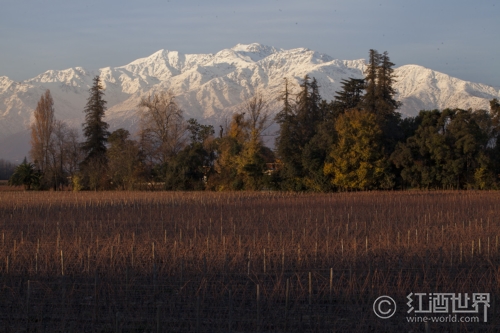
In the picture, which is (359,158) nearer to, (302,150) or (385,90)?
(302,150)

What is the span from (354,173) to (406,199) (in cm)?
824

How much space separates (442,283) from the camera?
33.9ft

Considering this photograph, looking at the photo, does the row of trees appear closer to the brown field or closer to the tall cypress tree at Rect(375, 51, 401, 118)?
the tall cypress tree at Rect(375, 51, 401, 118)

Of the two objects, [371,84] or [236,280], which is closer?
[236,280]

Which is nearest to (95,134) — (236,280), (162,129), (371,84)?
(162,129)

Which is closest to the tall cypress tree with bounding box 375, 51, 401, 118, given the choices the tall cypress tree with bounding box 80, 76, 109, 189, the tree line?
the tree line

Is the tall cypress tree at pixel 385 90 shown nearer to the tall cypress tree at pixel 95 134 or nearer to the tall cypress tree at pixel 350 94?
the tall cypress tree at pixel 350 94

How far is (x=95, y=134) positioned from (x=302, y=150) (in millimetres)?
26664

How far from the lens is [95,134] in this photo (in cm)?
5944

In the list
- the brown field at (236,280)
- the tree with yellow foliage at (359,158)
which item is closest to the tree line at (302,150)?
the tree with yellow foliage at (359,158)

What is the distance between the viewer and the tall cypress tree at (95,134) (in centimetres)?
5662

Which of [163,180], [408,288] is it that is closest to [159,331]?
[408,288]

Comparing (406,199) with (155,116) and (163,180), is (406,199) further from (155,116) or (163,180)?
(155,116)

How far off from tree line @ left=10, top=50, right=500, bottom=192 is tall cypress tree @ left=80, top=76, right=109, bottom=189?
11 cm
